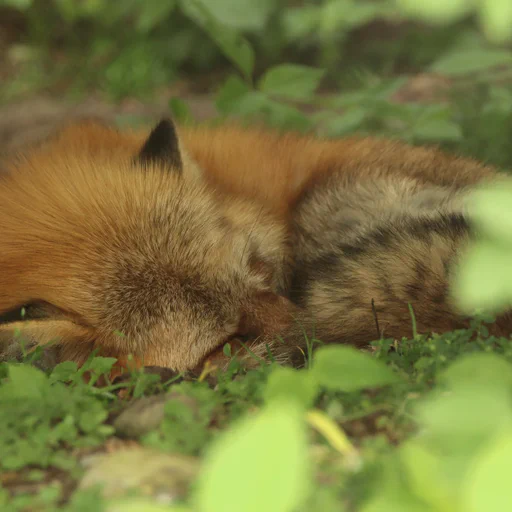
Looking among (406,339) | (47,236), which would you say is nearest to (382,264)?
(406,339)

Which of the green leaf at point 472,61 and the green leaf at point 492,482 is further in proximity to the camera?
the green leaf at point 472,61

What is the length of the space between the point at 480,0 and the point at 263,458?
2.42 ft

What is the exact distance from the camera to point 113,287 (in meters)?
2.19

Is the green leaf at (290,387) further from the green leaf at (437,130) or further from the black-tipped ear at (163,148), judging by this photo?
the green leaf at (437,130)

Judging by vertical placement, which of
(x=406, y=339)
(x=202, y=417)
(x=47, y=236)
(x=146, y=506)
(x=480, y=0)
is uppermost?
(x=480, y=0)

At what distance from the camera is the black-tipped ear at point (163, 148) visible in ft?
8.11

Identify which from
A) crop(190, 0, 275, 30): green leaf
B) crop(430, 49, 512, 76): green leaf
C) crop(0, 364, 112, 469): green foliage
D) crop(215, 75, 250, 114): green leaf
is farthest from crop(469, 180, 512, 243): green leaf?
crop(190, 0, 275, 30): green leaf

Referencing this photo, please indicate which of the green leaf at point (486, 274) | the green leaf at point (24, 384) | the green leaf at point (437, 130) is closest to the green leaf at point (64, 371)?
the green leaf at point (24, 384)

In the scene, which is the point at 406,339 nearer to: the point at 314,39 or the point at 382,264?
the point at 382,264

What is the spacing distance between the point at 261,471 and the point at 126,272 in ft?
4.90

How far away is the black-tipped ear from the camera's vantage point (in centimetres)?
247

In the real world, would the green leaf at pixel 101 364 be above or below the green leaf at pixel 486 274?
below

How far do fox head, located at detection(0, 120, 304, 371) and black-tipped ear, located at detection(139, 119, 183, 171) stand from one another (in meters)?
0.05

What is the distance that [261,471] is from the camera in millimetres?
779
